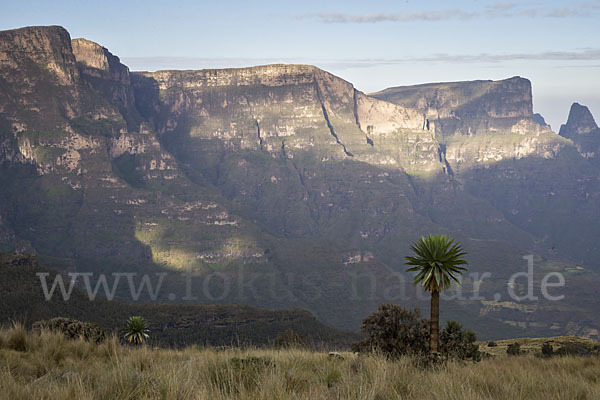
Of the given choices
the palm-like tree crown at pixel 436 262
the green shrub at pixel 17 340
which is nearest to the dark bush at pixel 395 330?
the palm-like tree crown at pixel 436 262

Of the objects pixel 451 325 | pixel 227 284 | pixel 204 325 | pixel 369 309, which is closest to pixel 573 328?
pixel 369 309

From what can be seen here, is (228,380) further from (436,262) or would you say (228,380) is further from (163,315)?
(163,315)

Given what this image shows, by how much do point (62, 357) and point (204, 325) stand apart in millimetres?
95255

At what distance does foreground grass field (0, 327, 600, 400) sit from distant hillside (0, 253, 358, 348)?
61.5 meters

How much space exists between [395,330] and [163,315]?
86.6m

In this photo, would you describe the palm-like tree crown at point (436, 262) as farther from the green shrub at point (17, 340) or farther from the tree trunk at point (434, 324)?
the green shrub at point (17, 340)

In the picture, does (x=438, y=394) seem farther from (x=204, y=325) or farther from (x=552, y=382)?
(x=204, y=325)

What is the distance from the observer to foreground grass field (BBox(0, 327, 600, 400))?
7.15m

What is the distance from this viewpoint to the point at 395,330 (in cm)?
2366

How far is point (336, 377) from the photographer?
954 cm

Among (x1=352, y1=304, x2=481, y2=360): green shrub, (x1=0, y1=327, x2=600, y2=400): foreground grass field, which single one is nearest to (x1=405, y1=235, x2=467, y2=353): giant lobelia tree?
(x1=352, y1=304, x2=481, y2=360): green shrub

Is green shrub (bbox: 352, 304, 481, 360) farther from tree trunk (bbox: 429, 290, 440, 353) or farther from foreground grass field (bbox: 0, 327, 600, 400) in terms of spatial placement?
foreground grass field (bbox: 0, 327, 600, 400)

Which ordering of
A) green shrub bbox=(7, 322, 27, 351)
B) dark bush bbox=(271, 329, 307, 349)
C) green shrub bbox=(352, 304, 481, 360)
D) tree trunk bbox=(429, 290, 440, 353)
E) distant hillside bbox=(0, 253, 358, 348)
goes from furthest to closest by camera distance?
distant hillside bbox=(0, 253, 358, 348)
green shrub bbox=(352, 304, 481, 360)
tree trunk bbox=(429, 290, 440, 353)
dark bush bbox=(271, 329, 307, 349)
green shrub bbox=(7, 322, 27, 351)

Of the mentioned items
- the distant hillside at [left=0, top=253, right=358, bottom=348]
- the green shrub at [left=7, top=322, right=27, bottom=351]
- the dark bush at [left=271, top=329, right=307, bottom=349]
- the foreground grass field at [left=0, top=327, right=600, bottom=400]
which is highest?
the foreground grass field at [left=0, top=327, right=600, bottom=400]
